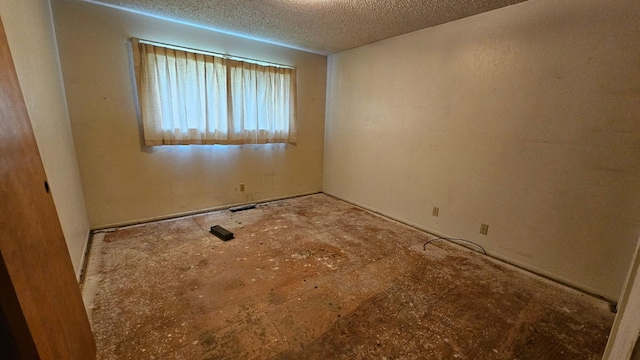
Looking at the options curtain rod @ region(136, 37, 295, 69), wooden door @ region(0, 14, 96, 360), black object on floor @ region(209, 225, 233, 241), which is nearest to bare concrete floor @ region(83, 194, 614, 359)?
black object on floor @ region(209, 225, 233, 241)

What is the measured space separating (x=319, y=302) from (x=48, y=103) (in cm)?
240

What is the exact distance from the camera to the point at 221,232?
2693 mm

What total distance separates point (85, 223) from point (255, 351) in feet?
7.56

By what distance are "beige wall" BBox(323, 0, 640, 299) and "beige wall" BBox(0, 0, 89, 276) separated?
10.5 ft

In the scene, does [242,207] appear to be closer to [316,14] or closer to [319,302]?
[319,302]

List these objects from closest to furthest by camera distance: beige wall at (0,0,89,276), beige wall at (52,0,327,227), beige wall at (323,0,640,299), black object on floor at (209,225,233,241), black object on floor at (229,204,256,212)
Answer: beige wall at (0,0,89,276)
beige wall at (323,0,640,299)
beige wall at (52,0,327,227)
black object on floor at (209,225,233,241)
black object on floor at (229,204,256,212)

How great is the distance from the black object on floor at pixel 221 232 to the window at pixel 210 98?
1.13 metres

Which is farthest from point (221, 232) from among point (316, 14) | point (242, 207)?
point (316, 14)

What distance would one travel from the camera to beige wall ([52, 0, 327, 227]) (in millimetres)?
2430

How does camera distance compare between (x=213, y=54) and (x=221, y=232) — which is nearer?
(x=221, y=232)

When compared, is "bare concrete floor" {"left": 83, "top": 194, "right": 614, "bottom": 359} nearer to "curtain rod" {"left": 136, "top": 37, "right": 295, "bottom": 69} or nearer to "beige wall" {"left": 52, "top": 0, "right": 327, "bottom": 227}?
"beige wall" {"left": 52, "top": 0, "right": 327, "bottom": 227}

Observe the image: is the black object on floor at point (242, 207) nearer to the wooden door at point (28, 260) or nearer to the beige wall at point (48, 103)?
the beige wall at point (48, 103)

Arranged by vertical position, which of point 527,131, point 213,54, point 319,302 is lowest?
point 319,302

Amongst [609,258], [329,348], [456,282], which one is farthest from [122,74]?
[609,258]
